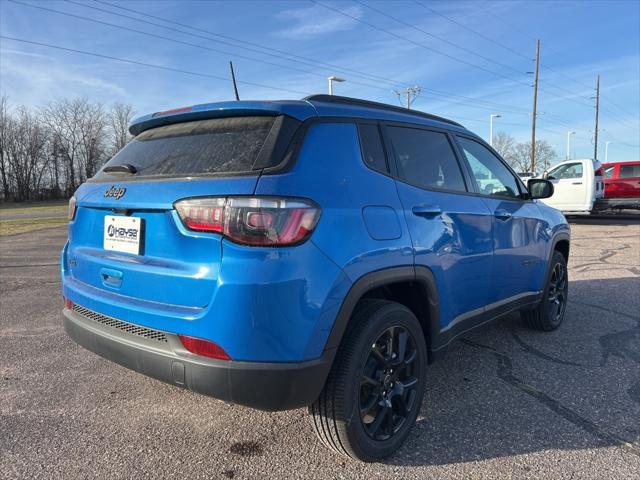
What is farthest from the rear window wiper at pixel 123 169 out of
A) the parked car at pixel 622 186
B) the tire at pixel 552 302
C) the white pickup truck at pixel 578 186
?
the parked car at pixel 622 186

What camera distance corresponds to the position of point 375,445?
236cm

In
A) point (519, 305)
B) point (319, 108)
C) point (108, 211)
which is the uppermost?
point (319, 108)

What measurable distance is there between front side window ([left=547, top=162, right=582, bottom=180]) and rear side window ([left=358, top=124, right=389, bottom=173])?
46.8 feet

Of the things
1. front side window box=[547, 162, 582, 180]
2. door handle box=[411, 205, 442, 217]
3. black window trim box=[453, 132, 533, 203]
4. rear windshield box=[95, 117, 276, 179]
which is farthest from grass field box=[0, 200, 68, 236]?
front side window box=[547, 162, 582, 180]

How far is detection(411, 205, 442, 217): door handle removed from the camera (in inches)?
103

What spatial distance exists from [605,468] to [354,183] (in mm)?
1923

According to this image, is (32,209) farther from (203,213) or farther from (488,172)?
(203,213)

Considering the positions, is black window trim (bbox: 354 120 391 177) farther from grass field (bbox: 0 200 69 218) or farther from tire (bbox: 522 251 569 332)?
grass field (bbox: 0 200 69 218)

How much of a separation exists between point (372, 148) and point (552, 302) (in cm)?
298

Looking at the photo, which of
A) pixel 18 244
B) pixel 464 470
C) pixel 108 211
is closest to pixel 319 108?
pixel 108 211

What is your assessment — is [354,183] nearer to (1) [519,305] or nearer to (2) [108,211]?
(2) [108,211]

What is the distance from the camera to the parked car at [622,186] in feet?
52.7

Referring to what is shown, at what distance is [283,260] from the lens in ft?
6.29

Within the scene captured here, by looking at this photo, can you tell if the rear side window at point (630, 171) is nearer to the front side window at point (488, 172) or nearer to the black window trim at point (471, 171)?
the black window trim at point (471, 171)
